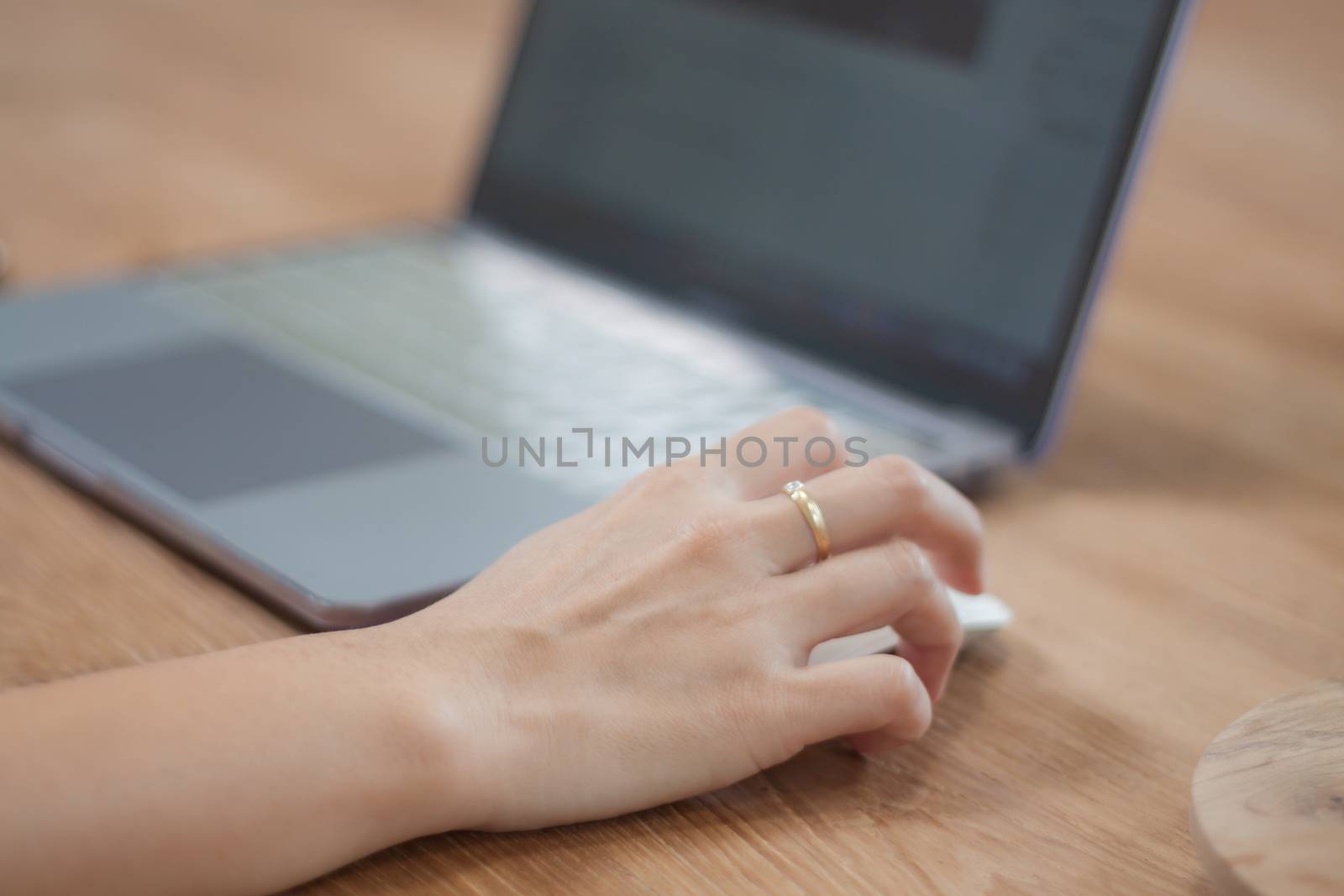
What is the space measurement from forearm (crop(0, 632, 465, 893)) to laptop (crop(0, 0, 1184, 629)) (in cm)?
12

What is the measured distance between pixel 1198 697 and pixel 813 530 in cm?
21

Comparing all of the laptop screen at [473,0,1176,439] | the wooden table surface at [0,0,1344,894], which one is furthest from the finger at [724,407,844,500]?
the laptop screen at [473,0,1176,439]

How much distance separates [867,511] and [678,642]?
100mm

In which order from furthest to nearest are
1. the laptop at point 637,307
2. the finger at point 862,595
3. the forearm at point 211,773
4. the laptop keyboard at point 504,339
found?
the laptop keyboard at point 504,339
the laptop at point 637,307
the finger at point 862,595
the forearm at point 211,773

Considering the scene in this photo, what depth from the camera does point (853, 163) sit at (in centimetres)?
90

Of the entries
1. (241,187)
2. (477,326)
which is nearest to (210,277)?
(477,326)

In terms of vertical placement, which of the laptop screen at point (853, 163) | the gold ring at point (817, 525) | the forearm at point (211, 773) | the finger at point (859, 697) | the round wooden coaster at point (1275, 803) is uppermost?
the laptop screen at point (853, 163)

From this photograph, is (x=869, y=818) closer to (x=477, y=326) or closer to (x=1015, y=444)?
(x=1015, y=444)

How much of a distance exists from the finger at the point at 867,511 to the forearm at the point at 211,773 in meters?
0.16

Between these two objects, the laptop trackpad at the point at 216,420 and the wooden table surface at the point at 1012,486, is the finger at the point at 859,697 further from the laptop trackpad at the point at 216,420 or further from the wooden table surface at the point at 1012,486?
the laptop trackpad at the point at 216,420

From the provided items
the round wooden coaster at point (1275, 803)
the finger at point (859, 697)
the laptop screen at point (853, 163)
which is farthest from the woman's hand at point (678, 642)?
the laptop screen at point (853, 163)

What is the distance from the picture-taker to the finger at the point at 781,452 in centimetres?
59

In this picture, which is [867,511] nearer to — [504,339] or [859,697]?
[859,697]

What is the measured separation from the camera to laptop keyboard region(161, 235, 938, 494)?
0.80m
